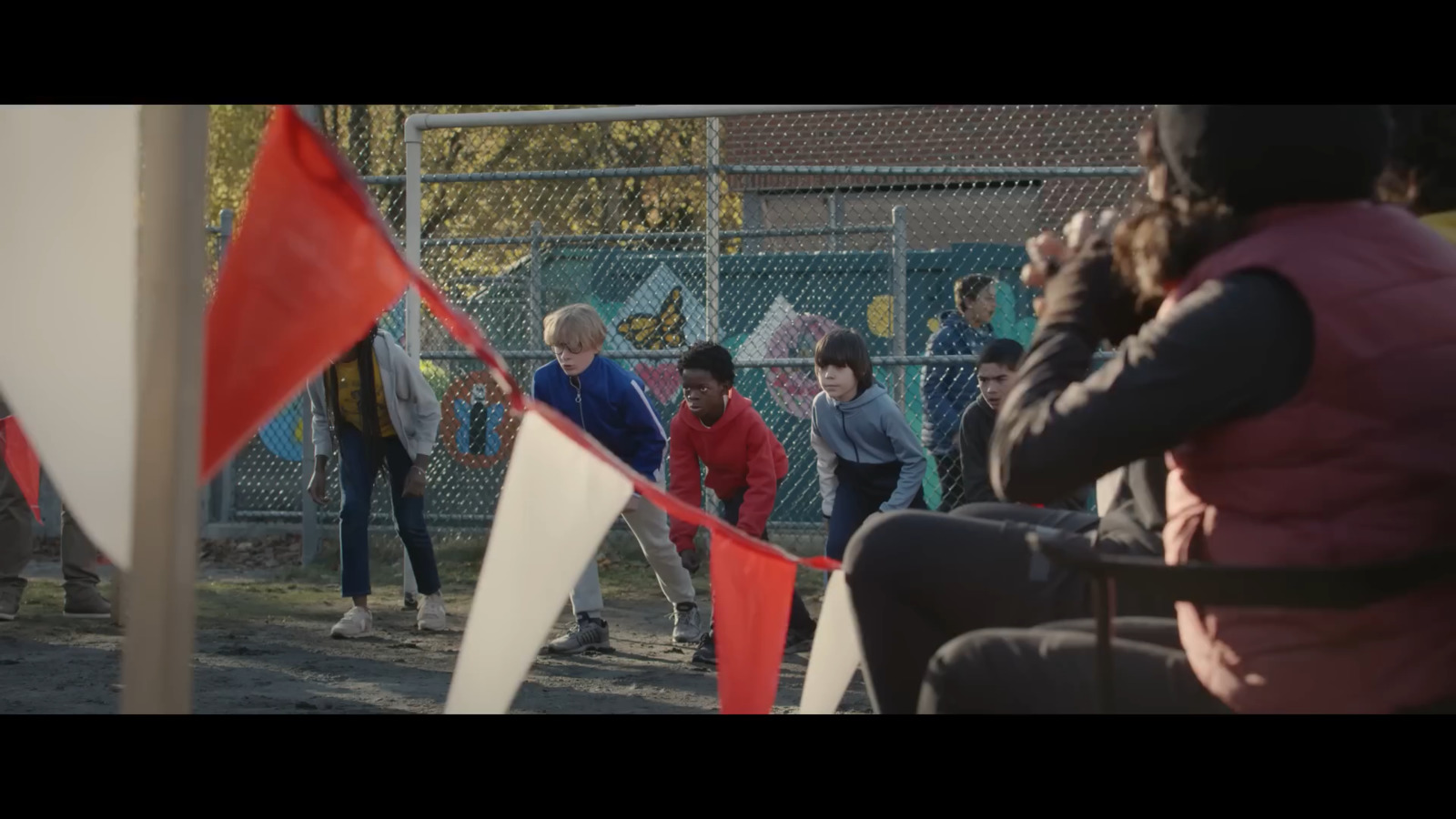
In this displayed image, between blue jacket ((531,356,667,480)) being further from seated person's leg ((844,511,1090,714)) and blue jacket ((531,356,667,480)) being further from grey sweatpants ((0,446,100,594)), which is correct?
seated person's leg ((844,511,1090,714))

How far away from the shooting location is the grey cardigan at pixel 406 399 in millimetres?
7355

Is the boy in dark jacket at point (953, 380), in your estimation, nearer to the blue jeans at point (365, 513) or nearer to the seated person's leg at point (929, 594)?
the blue jeans at point (365, 513)

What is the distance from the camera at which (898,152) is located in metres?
16.6

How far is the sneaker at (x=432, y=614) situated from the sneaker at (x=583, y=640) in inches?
30.5

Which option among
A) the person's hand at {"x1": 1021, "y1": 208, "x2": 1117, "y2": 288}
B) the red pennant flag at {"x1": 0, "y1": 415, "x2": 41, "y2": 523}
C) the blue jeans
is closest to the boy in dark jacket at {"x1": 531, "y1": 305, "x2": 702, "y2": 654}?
the blue jeans

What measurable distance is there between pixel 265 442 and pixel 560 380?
4.62m

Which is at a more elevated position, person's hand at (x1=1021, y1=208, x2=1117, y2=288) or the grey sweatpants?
person's hand at (x1=1021, y1=208, x2=1117, y2=288)

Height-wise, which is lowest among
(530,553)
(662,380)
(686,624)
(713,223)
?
(686,624)

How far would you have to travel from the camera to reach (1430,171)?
248 centimetres

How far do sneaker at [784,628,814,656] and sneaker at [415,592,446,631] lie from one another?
1827 millimetres

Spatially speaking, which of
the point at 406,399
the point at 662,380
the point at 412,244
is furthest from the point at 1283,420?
the point at 662,380

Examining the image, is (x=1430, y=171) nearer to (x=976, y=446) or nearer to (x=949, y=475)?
(x=976, y=446)

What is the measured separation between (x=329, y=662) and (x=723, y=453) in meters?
2.10

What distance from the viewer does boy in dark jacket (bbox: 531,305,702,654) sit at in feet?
23.3
